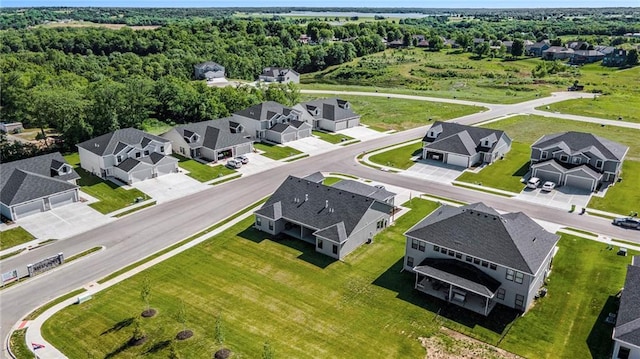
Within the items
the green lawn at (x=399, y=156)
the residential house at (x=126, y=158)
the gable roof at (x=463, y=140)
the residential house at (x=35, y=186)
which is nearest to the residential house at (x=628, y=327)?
the gable roof at (x=463, y=140)

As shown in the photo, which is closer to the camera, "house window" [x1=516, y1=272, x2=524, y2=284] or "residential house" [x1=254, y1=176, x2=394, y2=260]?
"house window" [x1=516, y1=272, x2=524, y2=284]

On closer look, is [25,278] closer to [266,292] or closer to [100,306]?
[100,306]

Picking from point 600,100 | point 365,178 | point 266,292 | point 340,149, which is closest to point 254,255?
point 266,292

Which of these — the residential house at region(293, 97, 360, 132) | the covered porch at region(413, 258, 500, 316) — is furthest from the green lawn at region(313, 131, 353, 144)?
the covered porch at region(413, 258, 500, 316)

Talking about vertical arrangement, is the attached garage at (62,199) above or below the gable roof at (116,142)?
below

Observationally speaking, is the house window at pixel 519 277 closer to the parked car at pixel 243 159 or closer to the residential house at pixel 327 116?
the parked car at pixel 243 159

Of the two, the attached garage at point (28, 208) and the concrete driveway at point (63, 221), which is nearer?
the concrete driveway at point (63, 221)

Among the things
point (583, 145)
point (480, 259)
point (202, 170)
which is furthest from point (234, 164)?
point (583, 145)

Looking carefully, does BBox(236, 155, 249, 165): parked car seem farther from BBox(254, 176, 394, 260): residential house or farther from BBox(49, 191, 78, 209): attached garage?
BBox(49, 191, 78, 209): attached garage

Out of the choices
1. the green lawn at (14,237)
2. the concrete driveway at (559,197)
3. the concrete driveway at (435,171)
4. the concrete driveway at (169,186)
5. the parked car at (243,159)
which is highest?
A: the parked car at (243,159)
